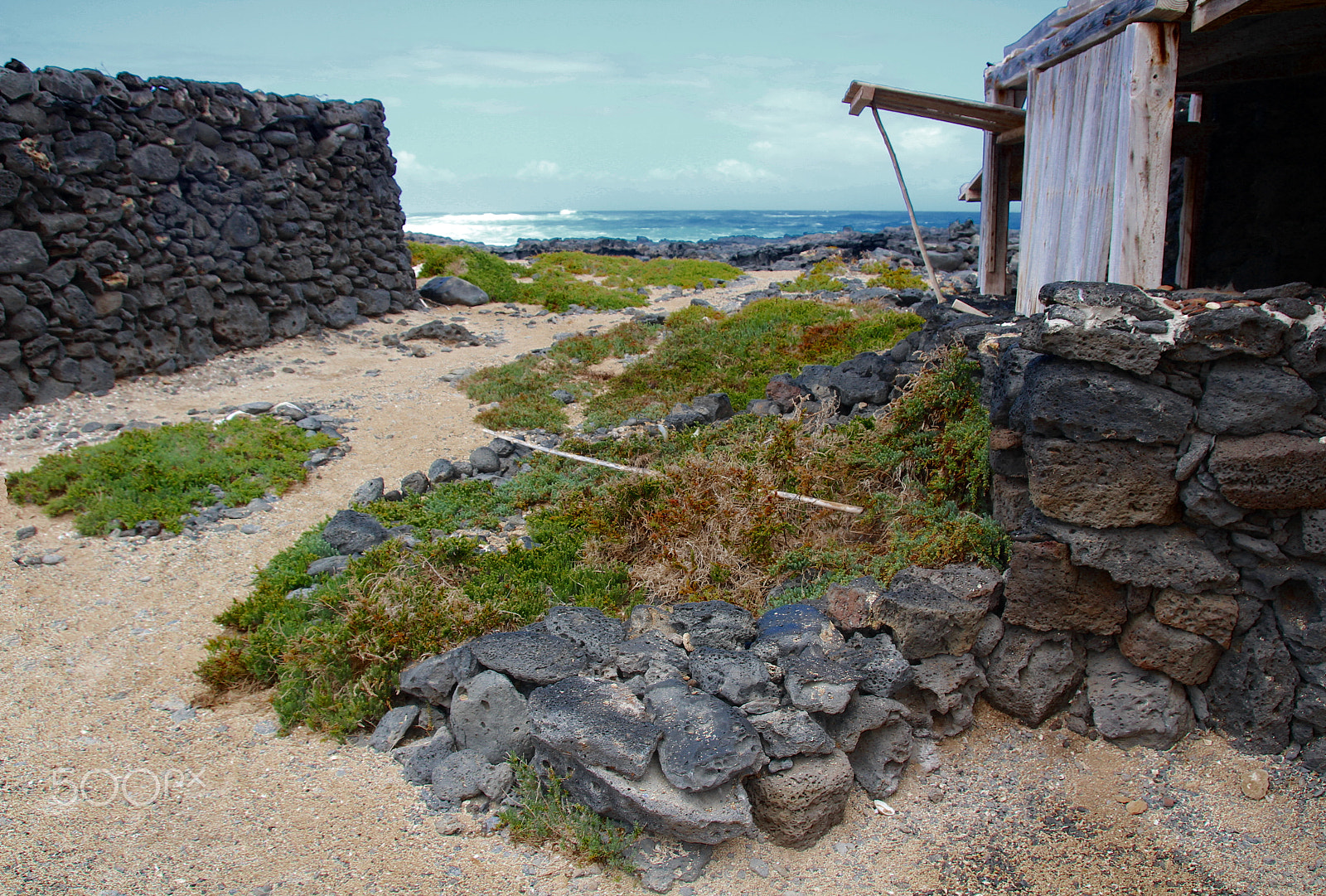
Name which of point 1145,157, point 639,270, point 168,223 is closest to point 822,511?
point 1145,157

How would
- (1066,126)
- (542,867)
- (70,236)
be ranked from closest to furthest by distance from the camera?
(542,867)
(1066,126)
(70,236)

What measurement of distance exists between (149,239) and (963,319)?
11275mm

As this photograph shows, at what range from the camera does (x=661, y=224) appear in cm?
11075

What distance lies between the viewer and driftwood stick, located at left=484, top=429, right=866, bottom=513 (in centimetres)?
657

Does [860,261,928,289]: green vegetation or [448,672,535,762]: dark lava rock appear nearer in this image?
Result: [448,672,535,762]: dark lava rock

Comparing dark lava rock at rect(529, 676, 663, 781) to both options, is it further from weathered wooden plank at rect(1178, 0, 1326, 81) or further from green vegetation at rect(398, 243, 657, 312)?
green vegetation at rect(398, 243, 657, 312)

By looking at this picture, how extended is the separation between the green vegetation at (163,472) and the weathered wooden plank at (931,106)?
676cm

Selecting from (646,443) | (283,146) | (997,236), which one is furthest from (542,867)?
(283,146)

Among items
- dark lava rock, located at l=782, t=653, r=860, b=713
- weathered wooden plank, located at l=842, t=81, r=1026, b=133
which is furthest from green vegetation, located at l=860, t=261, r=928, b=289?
dark lava rock, located at l=782, t=653, r=860, b=713

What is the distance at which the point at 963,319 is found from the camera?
8.01 m

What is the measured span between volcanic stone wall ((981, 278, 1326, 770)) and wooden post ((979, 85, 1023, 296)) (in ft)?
14.1

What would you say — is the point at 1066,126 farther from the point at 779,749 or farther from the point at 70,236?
the point at 70,236

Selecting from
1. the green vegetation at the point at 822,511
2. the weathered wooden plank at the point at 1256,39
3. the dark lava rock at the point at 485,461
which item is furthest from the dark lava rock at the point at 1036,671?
the dark lava rock at the point at 485,461

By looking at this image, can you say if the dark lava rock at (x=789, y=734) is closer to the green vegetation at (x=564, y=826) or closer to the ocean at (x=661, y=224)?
the green vegetation at (x=564, y=826)
